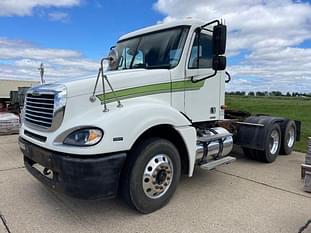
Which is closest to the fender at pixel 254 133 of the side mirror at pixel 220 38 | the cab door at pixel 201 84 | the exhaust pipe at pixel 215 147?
the exhaust pipe at pixel 215 147

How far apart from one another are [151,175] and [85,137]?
39.5 inches

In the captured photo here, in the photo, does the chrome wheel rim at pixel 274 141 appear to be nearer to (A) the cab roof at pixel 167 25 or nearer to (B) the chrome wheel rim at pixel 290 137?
(B) the chrome wheel rim at pixel 290 137

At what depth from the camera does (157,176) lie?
3.81 m

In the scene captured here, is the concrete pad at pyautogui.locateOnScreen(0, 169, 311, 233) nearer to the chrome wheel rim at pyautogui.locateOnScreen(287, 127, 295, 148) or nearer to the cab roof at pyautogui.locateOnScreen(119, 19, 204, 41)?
the cab roof at pyautogui.locateOnScreen(119, 19, 204, 41)

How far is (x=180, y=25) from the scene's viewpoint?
4609 mm

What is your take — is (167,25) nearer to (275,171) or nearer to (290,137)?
(275,171)

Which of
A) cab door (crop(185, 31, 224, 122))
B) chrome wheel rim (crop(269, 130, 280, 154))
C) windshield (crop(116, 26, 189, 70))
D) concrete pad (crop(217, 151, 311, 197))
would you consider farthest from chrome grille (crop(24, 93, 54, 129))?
chrome wheel rim (crop(269, 130, 280, 154))

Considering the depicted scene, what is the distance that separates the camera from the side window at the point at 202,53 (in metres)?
4.61

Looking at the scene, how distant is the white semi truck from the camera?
3252 millimetres

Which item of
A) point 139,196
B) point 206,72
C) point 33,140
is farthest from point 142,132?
point 206,72

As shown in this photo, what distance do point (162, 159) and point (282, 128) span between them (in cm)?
453

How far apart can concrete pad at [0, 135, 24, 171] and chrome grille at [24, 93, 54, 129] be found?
2.58 m

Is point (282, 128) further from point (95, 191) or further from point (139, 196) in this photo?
point (95, 191)

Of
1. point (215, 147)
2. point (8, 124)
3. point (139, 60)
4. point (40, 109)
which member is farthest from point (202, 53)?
point (8, 124)
